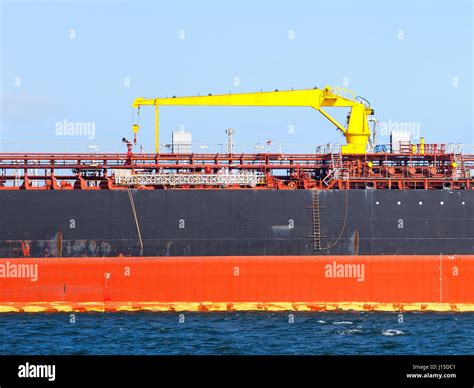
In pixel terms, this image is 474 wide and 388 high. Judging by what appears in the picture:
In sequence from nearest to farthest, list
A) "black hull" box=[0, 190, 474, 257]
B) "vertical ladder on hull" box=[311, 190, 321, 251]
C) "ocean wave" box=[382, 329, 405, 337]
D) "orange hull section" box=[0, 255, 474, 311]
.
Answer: "ocean wave" box=[382, 329, 405, 337]
"orange hull section" box=[0, 255, 474, 311]
"black hull" box=[0, 190, 474, 257]
"vertical ladder on hull" box=[311, 190, 321, 251]

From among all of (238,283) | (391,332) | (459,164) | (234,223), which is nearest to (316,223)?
(234,223)

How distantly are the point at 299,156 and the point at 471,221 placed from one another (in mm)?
7869

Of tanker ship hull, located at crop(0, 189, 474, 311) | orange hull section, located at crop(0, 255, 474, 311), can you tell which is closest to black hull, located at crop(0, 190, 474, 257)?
tanker ship hull, located at crop(0, 189, 474, 311)

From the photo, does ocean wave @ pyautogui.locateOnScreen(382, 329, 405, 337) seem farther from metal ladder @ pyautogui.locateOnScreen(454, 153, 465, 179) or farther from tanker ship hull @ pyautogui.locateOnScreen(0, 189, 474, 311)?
metal ladder @ pyautogui.locateOnScreen(454, 153, 465, 179)

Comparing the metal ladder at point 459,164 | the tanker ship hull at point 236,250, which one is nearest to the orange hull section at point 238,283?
the tanker ship hull at point 236,250

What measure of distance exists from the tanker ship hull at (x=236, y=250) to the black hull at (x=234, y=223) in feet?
0.13

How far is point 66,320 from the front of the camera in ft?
92.4

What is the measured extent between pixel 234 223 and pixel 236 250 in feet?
3.67

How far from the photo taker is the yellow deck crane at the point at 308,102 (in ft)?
116

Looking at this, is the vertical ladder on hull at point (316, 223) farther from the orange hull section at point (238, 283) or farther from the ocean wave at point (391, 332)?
the ocean wave at point (391, 332)

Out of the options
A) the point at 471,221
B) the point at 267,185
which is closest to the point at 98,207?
the point at 267,185

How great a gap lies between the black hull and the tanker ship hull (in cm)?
4

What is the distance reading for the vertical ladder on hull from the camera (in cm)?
3142
